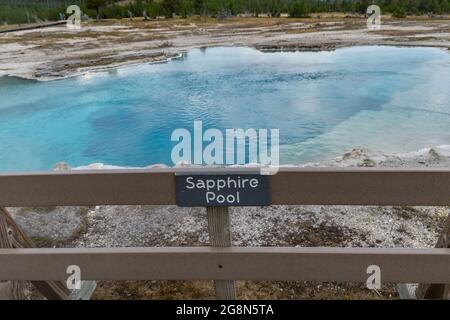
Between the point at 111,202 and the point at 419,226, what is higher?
the point at 111,202

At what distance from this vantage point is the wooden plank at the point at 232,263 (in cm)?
176

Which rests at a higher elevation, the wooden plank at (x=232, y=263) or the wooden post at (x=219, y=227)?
the wooden post at (x=219, y=227)

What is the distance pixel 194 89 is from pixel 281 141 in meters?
7.03

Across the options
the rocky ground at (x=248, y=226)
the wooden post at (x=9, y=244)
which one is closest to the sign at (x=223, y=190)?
the wooden post at (x=9, y=244)

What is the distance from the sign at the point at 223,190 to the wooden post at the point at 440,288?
102cm

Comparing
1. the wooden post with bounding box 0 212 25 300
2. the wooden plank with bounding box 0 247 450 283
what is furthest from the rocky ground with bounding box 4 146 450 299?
the wooden plank with bounding box 0 247 450 283

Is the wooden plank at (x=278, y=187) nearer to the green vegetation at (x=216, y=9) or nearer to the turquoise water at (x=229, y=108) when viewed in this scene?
the turquoise water at (x=229, y=108)

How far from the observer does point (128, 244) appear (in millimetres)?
4078

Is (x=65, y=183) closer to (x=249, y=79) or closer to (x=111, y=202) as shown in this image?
(x=111, y=202)

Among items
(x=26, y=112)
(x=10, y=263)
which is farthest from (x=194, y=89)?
(x=10, y=263)

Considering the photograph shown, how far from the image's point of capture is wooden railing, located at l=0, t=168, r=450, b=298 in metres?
1.64

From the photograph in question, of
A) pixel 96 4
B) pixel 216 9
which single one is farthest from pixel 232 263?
pixel 216 9

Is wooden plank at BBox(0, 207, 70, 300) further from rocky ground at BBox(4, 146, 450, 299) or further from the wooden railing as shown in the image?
rocky ground at BBox(4, 146, 450, 299)

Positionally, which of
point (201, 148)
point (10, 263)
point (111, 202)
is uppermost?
point (111, 202)
